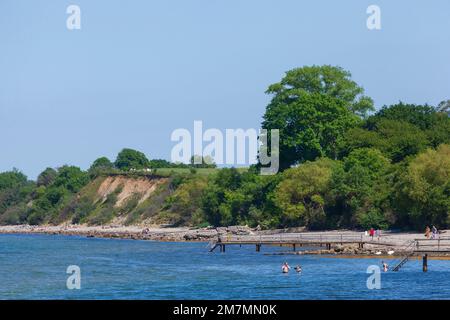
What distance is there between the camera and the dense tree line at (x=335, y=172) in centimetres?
9181

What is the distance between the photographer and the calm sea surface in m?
58.4

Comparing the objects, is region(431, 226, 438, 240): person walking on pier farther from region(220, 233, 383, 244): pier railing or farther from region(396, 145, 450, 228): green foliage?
region(220, 233, 383, 244): pier railing

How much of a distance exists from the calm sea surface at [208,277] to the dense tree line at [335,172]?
11498mm

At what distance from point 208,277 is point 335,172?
3902 centimetres

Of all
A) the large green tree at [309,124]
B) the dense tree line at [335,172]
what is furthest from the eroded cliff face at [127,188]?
the large green tree at [309,124]

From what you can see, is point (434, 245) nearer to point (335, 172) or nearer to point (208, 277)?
point (208, 277)

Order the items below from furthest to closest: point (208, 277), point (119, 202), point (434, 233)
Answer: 1. point (119, 202)
2. point (434, 233)
3. point (208, 277)

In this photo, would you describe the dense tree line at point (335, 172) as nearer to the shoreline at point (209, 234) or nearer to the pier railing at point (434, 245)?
the shoreline at point (209, 234)

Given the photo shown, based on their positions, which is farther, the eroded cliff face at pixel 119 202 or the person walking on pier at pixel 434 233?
the eroded cliff face at pixel 119 202

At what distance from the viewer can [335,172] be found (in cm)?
10519

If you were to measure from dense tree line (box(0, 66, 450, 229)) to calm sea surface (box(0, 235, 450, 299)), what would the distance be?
11498 millimetres

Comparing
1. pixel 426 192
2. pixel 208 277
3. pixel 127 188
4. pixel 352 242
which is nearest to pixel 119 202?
pixel 127 188
